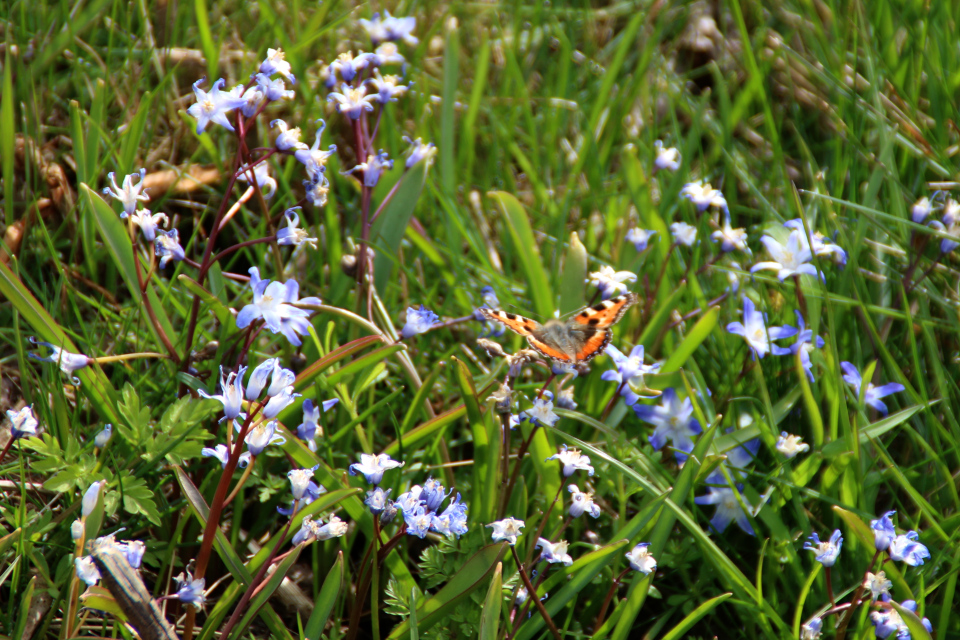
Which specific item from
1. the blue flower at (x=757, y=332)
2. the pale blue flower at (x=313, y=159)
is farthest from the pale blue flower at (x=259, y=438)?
the blue flower at (x=757, y=332)

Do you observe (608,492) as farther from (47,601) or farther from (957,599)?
(47,601)

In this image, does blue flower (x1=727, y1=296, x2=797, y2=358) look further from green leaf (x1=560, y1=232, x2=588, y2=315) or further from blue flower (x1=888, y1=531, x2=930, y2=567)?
blue flower (x1=888, y1=531, x2=930, y2=567)

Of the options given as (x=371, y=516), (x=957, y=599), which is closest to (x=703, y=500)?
(x=957, y=599)

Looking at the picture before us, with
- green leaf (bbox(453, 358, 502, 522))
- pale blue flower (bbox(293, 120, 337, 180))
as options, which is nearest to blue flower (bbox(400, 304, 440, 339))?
green leaf (bbox(453, 358, 502, 522))

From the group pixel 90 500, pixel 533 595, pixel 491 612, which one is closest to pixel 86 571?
pixel 90 500

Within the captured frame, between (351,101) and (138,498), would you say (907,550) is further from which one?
(351,101)

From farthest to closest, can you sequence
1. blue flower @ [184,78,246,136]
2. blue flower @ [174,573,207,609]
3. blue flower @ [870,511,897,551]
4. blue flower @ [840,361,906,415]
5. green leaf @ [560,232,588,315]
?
1. green leaf @ [560,232,588,315]
2. blue flower @ [840,361,906,415]
3. blue flower @ [184,78,246,136]
4. blue flower @ [870,511,897,551]
5. blue flower @ [174,573,207,609]
